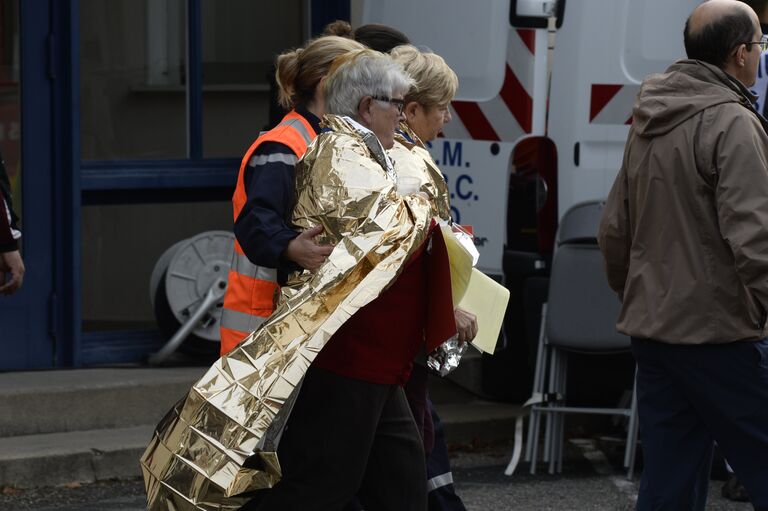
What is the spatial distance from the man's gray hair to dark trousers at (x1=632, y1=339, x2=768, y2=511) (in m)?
1.00

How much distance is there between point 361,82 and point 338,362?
0.73 meters

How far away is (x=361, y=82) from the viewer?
12.9ft

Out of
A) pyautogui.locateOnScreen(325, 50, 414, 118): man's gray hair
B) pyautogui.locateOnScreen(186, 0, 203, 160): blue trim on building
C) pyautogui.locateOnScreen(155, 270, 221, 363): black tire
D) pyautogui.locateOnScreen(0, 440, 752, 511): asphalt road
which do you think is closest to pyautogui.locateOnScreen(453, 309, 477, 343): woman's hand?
pyautogui.locateOnScreen(325, 50, 414, 118): man's gray hair

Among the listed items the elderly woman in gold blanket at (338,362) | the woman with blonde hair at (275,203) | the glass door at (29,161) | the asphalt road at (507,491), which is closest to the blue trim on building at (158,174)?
the glass door at (29,161)

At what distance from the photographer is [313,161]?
12.6 feet

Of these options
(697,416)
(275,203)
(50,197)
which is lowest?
(697,416)

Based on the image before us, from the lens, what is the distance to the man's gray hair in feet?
12.9

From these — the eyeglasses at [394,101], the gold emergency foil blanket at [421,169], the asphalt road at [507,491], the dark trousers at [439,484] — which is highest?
the eyeglasses at [394,101]

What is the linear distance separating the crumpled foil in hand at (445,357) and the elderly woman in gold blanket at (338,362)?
0.24 feet

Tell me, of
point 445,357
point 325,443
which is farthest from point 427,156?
point 325,443

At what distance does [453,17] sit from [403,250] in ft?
10.5

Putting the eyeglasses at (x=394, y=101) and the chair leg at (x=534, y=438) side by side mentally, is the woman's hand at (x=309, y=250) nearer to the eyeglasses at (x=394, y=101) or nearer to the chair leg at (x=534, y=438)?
the eyeglasses at (x=394, y=101)

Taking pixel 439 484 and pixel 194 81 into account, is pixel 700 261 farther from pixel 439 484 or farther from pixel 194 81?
pixel 194 81

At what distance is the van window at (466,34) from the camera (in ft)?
21.4
